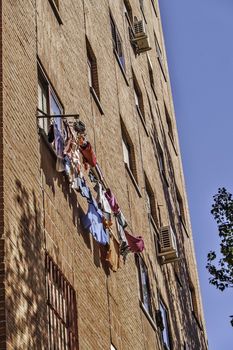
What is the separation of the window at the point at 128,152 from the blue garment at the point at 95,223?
5.92m

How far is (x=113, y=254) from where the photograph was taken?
16.4m

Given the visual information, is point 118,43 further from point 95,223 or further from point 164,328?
point 95,223

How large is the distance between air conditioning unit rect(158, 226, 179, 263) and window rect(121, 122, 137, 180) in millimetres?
2278

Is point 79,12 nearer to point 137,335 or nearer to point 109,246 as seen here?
point 109,246

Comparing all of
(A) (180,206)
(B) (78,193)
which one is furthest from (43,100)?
(A) (180,206)

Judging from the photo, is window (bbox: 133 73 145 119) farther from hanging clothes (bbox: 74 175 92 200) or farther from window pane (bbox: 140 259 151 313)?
hanging clothes (bbox: 74 175 92 200)

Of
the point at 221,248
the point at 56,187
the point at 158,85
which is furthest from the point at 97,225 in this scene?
the point at 158,85

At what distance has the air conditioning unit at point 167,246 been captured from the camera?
23.1 metres

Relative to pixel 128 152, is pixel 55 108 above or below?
below

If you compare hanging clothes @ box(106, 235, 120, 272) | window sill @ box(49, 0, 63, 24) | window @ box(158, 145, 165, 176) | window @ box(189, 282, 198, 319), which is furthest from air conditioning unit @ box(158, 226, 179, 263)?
window sill @ box(49, 0, 63, 24)

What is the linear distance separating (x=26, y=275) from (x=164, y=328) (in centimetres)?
1129

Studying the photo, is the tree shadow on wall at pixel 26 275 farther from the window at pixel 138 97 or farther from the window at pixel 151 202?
the window at pixel 138 97

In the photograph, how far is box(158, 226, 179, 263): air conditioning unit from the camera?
2308cm

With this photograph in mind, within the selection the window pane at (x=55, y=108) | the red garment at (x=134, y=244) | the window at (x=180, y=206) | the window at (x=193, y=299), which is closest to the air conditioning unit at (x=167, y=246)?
the red garment at (x=134, y=244)
